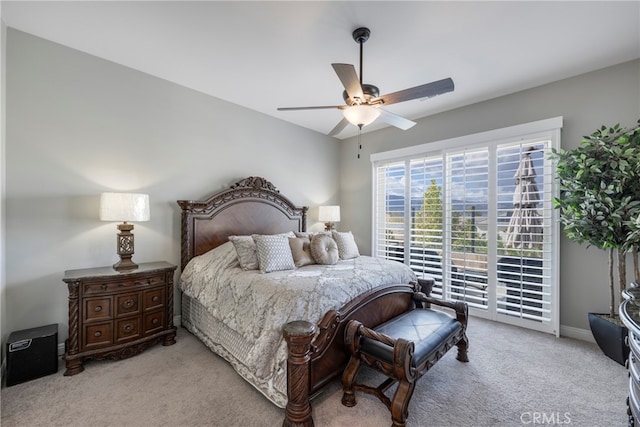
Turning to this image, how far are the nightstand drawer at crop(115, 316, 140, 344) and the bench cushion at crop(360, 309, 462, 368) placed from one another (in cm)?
210

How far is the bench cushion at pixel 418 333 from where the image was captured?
5.97ft

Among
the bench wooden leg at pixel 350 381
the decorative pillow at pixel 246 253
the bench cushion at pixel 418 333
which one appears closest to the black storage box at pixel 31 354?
the decorative pillow at pixel 246 253

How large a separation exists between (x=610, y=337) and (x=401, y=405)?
2249 mm

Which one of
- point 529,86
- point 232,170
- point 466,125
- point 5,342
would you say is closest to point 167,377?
point 5,342

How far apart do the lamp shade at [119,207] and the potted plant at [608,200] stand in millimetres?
4089

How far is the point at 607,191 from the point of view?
230 cm

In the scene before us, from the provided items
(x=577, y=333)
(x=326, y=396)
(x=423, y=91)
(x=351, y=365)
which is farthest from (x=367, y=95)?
(x=577, y=333)

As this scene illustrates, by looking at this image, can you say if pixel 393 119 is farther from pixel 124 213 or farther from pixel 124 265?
pixel 124 265

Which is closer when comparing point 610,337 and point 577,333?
point 610,337

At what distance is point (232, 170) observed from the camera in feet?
12.3

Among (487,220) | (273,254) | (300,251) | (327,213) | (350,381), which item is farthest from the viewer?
(327,213)

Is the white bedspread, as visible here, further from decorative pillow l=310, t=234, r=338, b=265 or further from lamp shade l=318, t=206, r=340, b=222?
lamp shade l=318, t=206, r=340, b=222

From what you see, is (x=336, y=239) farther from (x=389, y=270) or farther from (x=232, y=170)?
(x=232, y=170)

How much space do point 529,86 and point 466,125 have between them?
2.49 ft
